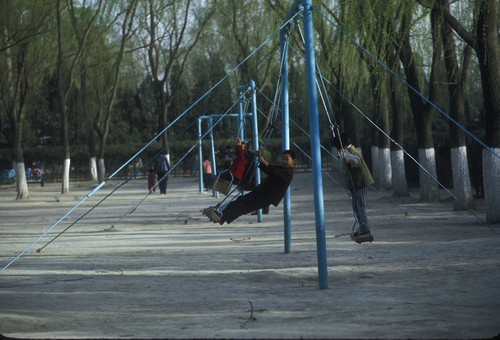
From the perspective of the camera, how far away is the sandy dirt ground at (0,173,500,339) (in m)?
6.16

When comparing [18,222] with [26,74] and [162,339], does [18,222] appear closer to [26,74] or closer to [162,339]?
[26,74]

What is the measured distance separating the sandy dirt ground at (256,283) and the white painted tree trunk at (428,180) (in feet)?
9.57

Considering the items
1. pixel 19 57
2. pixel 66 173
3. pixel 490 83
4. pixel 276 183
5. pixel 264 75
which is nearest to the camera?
pixel 276 183

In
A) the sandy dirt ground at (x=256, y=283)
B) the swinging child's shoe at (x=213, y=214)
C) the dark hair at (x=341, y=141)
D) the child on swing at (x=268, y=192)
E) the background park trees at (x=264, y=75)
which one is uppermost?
the background park trees at (x=264, y=75)

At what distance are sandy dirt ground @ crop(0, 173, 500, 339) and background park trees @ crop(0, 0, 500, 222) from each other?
→ 7.81 feet

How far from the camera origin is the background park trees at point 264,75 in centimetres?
1453

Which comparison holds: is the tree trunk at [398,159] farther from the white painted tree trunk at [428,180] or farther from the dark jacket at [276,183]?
the dark jacket at [276,183]

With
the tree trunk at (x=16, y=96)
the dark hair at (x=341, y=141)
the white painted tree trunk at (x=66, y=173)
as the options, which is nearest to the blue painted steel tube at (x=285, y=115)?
the dark hair at (x=341, y=141)

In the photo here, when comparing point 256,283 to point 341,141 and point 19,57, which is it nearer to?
point 341,141

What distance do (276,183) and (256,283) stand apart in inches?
80.4

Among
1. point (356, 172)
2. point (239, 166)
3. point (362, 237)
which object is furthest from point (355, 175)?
point (239, 166)

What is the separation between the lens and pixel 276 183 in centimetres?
1041

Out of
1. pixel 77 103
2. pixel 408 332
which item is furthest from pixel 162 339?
pixel 77 103

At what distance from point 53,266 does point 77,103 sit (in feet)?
129
